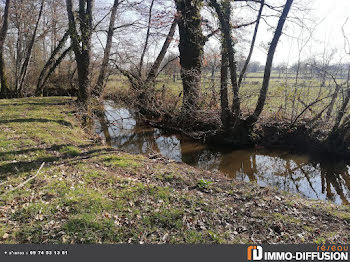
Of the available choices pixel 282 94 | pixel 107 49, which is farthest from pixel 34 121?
pixel 282 94

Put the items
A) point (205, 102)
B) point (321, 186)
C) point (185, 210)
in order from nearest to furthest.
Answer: point (185, 210), point (321, 186), point (205, 102)

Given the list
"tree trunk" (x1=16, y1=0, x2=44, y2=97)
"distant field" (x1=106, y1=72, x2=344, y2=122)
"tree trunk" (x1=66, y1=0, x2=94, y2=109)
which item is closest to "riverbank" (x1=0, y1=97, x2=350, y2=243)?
"distant field" (x1=106, y1=72, x2=344, y2=122)

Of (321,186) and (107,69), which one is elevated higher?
(107,69)

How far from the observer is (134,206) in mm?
5227

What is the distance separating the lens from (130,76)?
16828 mm

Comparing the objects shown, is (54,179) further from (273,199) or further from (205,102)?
(205,102)

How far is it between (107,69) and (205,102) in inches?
353

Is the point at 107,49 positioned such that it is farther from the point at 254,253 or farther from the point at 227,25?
the point at 254,253

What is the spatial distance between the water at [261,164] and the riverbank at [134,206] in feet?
7.24

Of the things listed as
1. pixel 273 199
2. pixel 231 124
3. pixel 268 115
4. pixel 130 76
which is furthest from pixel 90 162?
pixel 130 76

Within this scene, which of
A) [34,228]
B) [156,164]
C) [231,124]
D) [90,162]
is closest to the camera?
Result: [34,228]

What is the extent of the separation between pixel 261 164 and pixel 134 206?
6.74m

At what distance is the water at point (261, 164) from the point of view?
335 inches

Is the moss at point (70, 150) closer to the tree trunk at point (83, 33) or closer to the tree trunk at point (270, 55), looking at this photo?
the tree trunk at point (83, 33)
